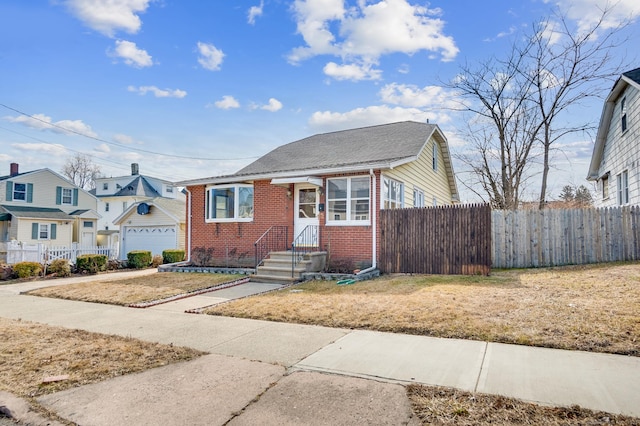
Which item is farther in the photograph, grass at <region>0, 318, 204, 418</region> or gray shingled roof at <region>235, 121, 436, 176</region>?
gray shingled roof at <region>235, 121, 436, 176</region>

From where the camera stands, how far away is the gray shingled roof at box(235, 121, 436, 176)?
13.0 meters

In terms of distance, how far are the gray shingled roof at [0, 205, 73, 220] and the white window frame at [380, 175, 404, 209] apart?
82.5 feet

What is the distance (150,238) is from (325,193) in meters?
14.1

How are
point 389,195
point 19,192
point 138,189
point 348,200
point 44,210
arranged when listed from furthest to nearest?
point 138,189 → point 44,210 → point 19,192 → point 389,195 → point 348,200

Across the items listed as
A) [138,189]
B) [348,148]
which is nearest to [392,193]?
[348,148]

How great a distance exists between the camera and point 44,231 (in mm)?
26641

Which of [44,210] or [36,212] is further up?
[44,210]

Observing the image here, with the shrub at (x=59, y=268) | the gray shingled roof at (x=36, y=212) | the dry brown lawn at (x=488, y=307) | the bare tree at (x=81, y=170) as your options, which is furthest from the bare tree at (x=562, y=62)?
the bare tree at (x=81, y=170)

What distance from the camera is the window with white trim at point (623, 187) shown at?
45.8ft

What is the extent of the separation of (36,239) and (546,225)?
3015cm

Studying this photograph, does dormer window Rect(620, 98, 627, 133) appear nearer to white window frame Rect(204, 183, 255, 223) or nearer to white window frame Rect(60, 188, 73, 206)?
white window frame Rect(204, 183, 255, 223)

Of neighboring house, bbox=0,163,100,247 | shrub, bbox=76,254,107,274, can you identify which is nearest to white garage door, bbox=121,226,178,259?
shrub, bbox=76,254,107,274

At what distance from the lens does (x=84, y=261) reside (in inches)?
600

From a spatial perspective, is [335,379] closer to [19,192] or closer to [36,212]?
[36,212]
